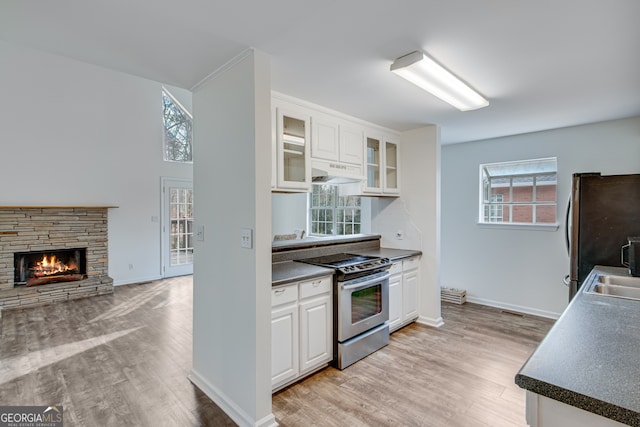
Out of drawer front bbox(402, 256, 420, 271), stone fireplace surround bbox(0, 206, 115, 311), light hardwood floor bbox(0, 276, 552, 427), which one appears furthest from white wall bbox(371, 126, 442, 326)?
stone fireplace surround bbox(0, 206, 115, 311)

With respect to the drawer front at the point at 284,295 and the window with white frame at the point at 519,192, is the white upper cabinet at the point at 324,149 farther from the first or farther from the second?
the window with white frame at the point at 519,192

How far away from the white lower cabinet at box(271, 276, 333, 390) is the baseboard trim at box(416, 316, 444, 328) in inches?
62.9

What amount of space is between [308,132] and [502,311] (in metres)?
3.58

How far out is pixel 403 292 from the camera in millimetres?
3562

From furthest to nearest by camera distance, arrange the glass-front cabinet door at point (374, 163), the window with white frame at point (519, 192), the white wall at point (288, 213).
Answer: the white wall at point (288, 213), the window with white frame at point (519, 192), the glass-front cabinet door at point (374, 163)

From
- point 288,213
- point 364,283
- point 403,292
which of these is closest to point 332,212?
point 288,213

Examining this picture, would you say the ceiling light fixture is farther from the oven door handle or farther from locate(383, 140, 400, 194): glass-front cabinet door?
the oven door handle

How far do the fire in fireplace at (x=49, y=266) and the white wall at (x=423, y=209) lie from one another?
16.8ft

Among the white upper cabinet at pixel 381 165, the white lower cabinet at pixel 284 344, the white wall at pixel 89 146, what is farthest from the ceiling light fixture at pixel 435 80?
the white wall at pixel 89 146

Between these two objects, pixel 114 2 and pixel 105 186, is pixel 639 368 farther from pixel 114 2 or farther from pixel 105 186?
pixel 105 186

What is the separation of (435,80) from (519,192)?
9.43 ft

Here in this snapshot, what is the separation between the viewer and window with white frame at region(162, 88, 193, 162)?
6277mm

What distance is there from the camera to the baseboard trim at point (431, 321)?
3707 mm

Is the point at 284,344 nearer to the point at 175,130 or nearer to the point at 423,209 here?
the point at 423,209
